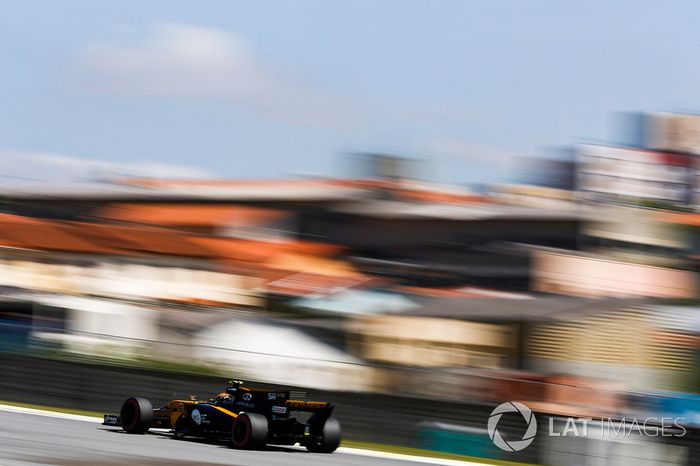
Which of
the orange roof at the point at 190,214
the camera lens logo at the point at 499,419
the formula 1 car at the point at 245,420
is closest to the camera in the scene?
the formula 1 car at the point at 245,420

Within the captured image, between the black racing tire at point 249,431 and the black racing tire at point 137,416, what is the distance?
1.48m

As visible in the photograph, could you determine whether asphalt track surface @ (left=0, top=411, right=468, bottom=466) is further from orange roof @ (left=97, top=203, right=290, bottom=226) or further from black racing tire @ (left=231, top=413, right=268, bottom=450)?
orange roof @ (left=97, top=203, right=290, bottom=226)

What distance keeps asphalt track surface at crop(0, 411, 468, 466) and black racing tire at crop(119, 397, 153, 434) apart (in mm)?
146

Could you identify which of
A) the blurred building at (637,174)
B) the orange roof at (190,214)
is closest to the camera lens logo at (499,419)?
the orange roof at (190,214)

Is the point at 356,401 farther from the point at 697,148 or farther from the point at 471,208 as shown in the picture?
the point at 697,148

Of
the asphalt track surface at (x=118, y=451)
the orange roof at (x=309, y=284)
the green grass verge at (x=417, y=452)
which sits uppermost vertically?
the orange roof at (x=309, y=284)

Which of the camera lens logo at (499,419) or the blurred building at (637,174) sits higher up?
the blurred building at (637,174)

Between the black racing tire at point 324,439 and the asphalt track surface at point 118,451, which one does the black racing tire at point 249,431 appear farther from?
the black racing tire at point 324,439

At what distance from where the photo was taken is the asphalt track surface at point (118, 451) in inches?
464

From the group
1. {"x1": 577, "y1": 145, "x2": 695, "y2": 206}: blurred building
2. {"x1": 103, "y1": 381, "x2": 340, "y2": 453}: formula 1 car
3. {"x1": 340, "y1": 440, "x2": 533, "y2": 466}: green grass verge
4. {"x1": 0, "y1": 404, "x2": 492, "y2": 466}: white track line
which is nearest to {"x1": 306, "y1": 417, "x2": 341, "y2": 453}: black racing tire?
{"x1": 103, "y1": 381, "x2": 340, "y2": 453}: formula 1 car

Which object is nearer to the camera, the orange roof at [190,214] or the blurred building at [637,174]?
the orange roof at [190,214]

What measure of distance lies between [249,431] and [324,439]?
1238 mm

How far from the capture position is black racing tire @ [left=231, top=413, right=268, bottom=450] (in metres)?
14.3

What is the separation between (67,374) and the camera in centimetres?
2161
